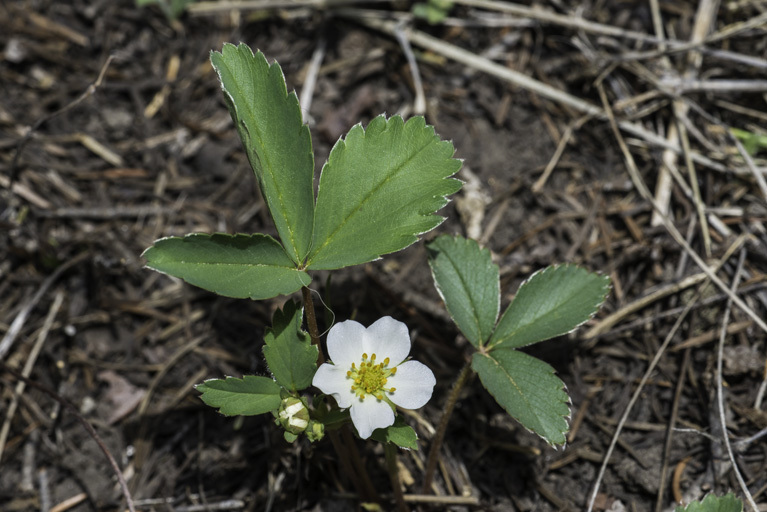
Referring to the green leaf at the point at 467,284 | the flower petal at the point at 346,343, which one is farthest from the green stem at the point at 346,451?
the green leaf at the point at 467,284

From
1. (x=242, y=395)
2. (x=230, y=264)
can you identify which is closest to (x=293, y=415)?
(x=242, y=395)

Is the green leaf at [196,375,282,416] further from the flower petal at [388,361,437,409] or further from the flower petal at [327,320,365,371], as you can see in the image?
the flower petal at [388,361,437,409]

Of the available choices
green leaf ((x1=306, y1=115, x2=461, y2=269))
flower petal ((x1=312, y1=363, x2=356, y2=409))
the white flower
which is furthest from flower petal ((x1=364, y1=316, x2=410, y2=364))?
green leaf ((x1=306, y1=115, x2=461, y2=269))

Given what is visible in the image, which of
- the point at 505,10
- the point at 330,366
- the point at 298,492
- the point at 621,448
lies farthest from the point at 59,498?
the point at 505,10

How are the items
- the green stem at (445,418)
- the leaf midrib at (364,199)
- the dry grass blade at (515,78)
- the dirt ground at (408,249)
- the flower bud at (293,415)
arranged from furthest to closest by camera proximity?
the dry grass blade at (515,78) < the dirt ground at (408,249) < the green stem at (445,418) < the leaf midrib at (364,199) < the flower bud at (293,415)

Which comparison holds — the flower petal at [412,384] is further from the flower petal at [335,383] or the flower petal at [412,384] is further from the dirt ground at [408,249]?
the dirt ground at [408,249]

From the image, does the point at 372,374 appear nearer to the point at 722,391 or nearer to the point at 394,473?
the point at 394,473
